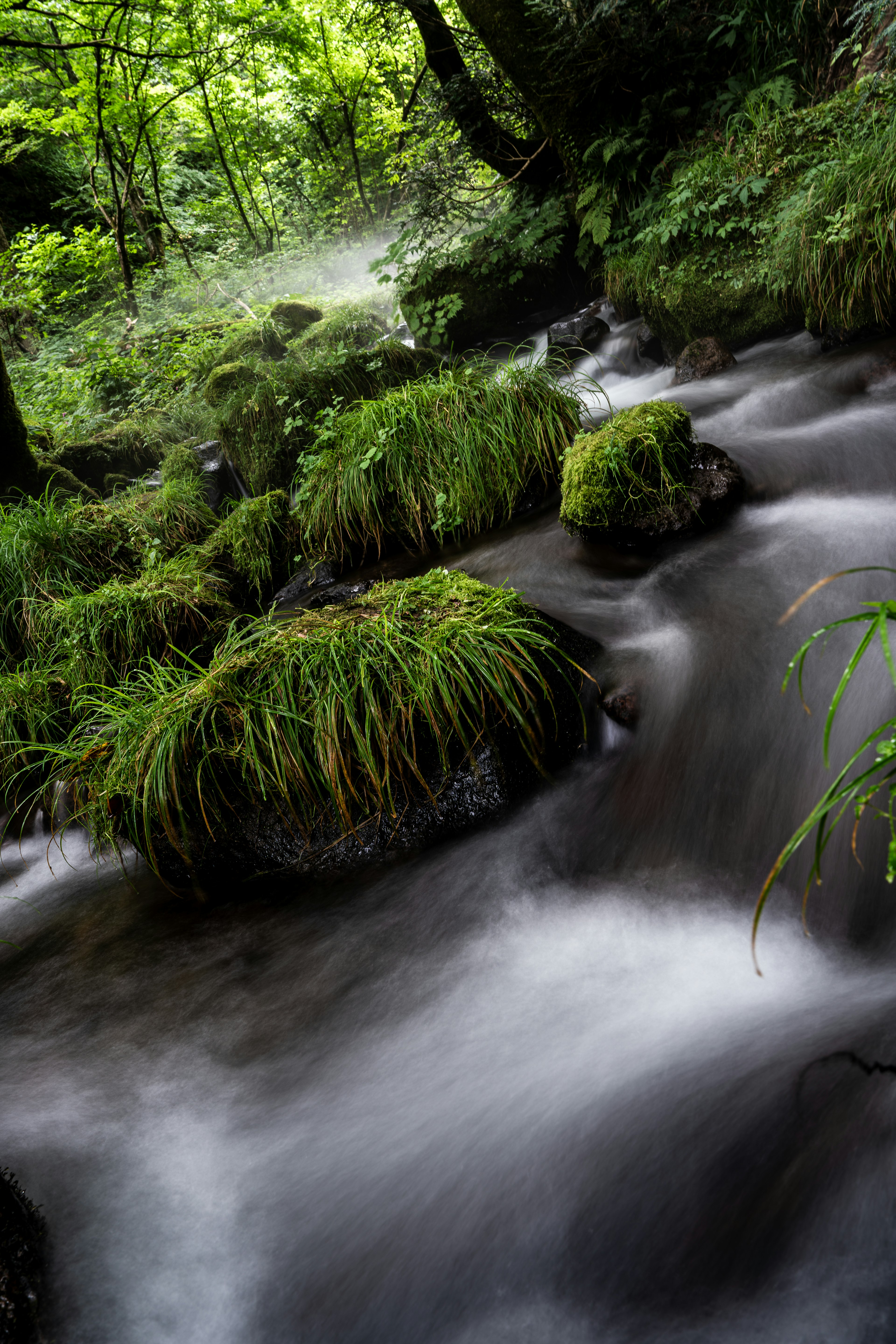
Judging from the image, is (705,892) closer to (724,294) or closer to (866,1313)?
(866,1313)

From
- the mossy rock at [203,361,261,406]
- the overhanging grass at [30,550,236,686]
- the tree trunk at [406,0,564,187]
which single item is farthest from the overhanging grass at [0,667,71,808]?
the tree trunk at [406,0,564,187]

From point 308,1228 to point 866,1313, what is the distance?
1.20 metres

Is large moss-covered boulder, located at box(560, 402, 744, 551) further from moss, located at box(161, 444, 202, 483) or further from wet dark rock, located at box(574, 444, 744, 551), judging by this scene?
moss, located at box(161, 444, 202, 483)

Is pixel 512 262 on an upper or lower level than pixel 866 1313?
upper

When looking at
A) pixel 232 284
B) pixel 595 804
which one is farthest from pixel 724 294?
pixel 232 284

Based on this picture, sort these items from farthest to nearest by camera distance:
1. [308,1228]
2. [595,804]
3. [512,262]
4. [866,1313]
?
[512,262], [595,804], [308,1228], [866,1313]

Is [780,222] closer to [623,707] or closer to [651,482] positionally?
[651,482]

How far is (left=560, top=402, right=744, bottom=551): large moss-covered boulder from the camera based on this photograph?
3.88 metres

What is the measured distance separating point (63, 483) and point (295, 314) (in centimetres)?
526

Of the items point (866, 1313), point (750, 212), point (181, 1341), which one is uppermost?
point (750, 212)

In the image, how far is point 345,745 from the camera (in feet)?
9.53

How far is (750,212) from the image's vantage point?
5.64m

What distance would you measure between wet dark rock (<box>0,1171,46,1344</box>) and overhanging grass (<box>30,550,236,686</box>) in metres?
3.02

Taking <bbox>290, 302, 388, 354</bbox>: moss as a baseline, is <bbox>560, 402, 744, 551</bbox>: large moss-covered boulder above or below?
below
